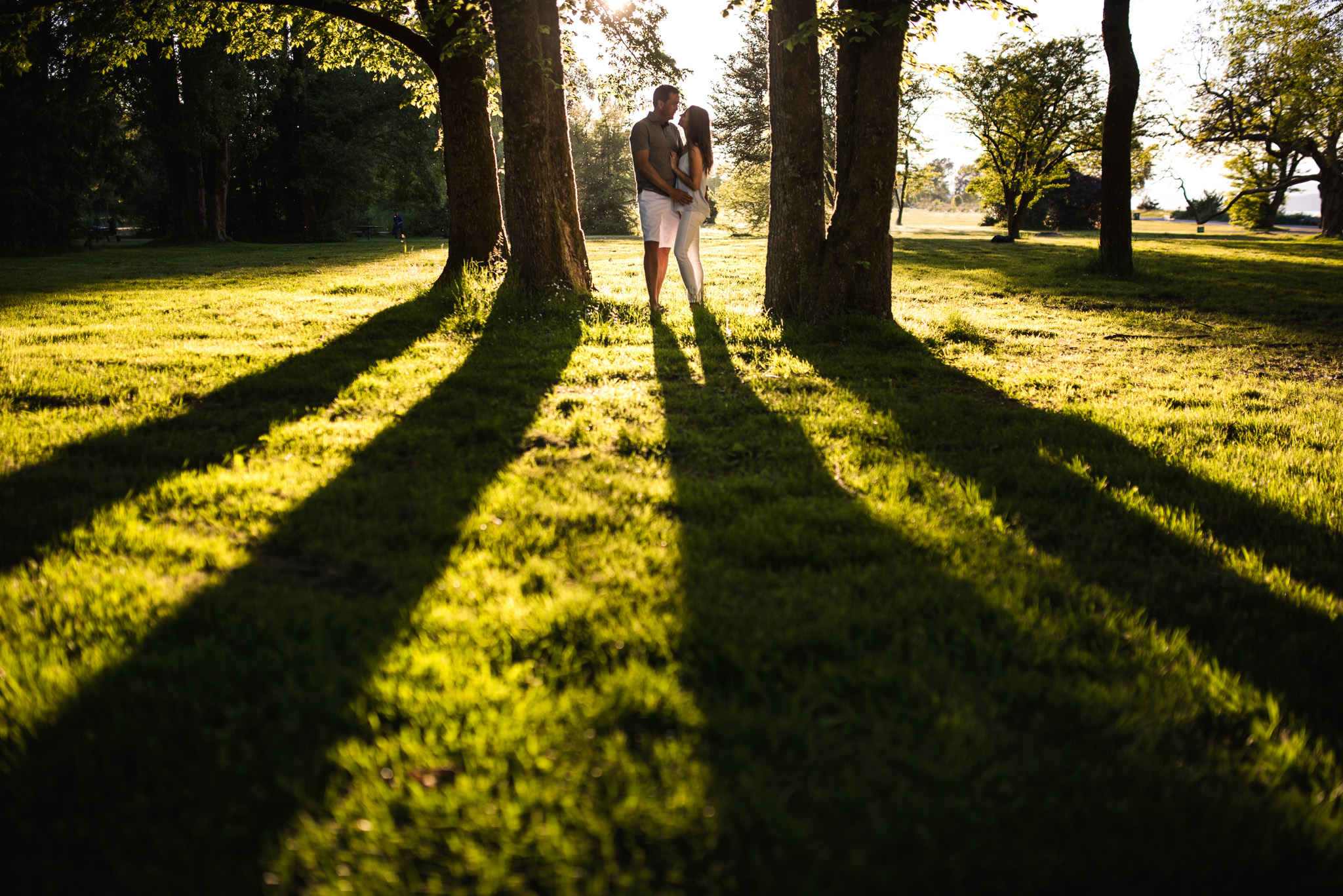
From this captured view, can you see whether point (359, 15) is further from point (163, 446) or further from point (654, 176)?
point (163, 446)

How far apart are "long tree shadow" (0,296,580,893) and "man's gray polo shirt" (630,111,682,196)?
569 centimetres

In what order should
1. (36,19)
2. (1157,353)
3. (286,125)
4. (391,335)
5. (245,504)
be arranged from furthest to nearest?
(286,125) < (36,19) < (1157,353) < (391,335) < (245,504)

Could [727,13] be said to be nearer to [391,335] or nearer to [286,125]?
[391,335]

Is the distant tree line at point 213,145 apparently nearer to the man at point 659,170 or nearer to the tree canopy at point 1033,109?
the man at point 659,170

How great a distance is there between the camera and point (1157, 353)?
8195 millimetres

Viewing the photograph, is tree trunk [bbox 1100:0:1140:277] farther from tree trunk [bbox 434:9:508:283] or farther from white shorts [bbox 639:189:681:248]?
tree trunk [bbox 434:9:508:283]

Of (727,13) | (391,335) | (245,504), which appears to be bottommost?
(245,504)

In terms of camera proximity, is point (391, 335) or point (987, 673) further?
point (391, 335)

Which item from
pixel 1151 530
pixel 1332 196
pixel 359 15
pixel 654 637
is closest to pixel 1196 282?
pixel 1151 530

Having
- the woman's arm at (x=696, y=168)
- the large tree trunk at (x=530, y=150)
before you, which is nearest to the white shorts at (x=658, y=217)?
the woman's arm at (x=696, y=168)

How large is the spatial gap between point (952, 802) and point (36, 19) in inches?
628

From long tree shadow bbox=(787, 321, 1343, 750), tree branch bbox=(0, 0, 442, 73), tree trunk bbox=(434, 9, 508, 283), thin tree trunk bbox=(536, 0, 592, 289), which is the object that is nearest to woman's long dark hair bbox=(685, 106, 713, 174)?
thin tree trunk bbox=(536, 0, 592, 289)

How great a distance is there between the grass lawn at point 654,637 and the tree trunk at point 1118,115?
10.8 m

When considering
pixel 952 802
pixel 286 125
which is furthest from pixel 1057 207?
pixel 952 802
